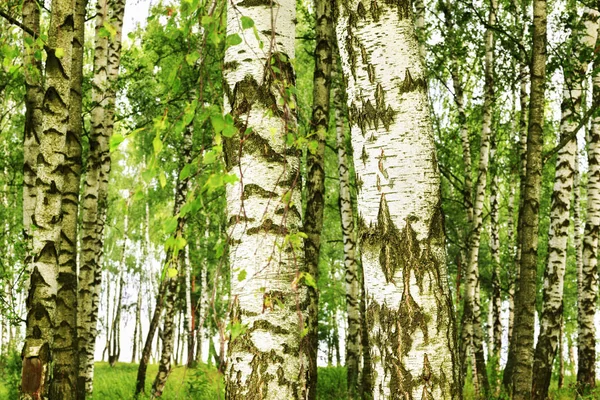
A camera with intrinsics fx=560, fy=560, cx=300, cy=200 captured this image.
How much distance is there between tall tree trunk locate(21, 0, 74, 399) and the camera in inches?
150

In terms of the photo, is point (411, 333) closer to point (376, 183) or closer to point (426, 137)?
point (376, 183)

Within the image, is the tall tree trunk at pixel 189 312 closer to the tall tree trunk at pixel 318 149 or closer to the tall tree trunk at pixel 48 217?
the tall tree trunk at pixel 48 217

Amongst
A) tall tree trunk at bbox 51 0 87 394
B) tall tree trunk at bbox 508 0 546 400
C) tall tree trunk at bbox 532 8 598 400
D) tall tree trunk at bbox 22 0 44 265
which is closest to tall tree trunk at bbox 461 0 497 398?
tall tree trunk at bbox 532 8 598 400

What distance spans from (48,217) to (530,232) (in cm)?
515

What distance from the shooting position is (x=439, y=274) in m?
1.99

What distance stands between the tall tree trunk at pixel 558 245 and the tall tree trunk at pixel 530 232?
1.77m

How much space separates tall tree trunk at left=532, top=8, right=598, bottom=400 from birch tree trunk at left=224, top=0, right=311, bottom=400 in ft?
22.1

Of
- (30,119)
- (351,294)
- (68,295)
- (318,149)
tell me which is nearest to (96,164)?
(30,119)

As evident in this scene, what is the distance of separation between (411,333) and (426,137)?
71 centimetres

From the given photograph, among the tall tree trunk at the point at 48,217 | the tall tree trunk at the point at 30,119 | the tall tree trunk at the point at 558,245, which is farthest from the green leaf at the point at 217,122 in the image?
the tall tree trunk at the point at 558,245

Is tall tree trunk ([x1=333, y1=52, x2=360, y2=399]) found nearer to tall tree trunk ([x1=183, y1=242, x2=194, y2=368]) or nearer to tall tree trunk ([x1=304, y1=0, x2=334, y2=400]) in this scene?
A: tall tree trunk ([x1=183, y1=242, x2=194, y2=368])

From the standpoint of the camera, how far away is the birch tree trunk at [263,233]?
253 centimetres

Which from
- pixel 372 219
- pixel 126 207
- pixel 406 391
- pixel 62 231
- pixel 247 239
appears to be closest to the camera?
pixel 126 207

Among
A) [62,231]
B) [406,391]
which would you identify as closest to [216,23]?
[406,391]
